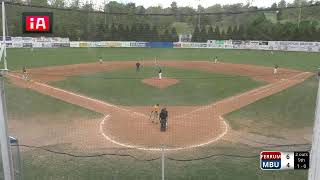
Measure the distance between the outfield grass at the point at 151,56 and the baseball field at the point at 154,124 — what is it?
326 cm

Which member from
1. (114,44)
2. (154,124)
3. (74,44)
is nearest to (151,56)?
(114,44)

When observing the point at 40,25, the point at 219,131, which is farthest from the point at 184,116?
the point at 40,25

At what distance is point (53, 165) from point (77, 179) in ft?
5.27

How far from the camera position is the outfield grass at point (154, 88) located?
2545 cm

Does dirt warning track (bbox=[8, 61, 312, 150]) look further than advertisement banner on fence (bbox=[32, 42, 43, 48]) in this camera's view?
No

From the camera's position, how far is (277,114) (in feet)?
71.9

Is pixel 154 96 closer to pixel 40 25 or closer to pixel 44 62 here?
pixel 40 25

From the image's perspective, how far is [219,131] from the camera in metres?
18.5

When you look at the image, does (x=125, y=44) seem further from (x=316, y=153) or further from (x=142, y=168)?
(x=316, y=153)

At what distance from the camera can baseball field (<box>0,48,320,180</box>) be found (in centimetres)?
1408
